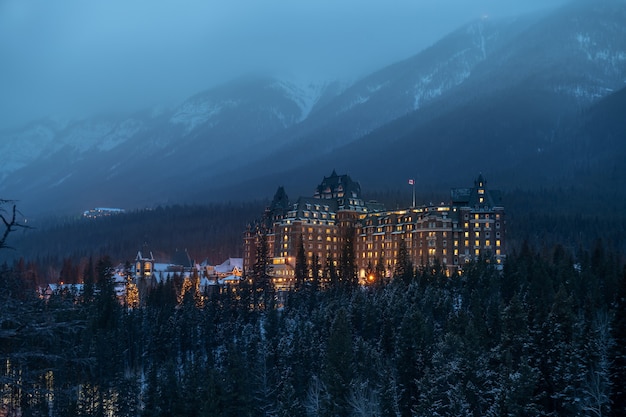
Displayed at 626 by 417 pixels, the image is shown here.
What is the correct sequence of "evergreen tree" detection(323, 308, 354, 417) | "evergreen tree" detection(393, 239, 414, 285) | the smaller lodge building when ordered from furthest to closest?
the smaller lodge building < "evergreen tree" detection(393, 239, 414, 285) < "evergreen tree" detection(323, 308, 354, 417)

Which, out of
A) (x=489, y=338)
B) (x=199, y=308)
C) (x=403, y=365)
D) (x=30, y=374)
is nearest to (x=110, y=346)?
(x=199, y=308)

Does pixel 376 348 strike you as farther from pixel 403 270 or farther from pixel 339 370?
pixel 403 270

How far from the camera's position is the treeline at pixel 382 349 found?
68.2 m

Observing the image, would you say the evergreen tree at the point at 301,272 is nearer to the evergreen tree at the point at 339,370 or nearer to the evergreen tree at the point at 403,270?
the evergreen tree at the point at 403,270

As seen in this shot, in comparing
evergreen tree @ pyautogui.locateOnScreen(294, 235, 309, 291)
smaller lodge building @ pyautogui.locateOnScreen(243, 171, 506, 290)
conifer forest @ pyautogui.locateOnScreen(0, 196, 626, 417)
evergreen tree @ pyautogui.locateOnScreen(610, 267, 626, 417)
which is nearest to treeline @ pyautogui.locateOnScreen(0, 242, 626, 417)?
evergreen tree @ pyautogui.locateOnScreen(610, 267, 626, 417)

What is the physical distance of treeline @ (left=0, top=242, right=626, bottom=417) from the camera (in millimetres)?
68188

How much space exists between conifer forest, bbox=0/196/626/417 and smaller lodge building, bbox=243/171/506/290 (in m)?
20.4

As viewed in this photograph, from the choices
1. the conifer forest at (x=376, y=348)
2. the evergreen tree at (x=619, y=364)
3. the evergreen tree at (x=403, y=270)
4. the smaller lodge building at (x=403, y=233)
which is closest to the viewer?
the evergreen tree at (x=619, y=364)

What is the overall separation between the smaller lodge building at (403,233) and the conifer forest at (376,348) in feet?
66.8

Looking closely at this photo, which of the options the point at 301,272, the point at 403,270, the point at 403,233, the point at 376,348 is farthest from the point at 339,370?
the point at 403,233

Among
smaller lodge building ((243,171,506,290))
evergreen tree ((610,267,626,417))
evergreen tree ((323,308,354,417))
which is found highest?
smaller lodge building ((243,171,506,290))

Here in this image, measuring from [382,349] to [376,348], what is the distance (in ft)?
→ 5.29

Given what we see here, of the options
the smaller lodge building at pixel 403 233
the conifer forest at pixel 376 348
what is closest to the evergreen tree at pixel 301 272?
the conifer forest at pixel 376 348

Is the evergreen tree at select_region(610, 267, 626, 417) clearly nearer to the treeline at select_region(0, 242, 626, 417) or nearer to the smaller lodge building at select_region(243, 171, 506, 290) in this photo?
the treeline at select_region(0, 242, 626, 417)
